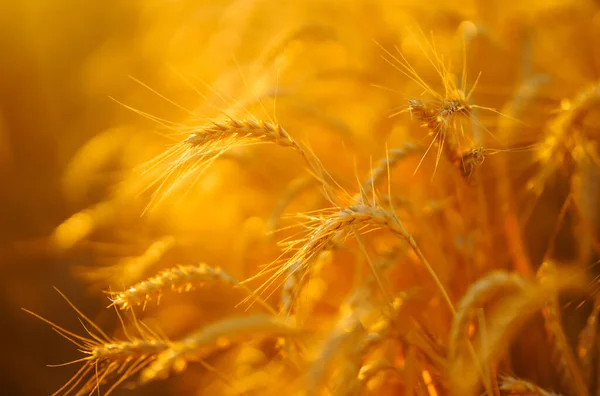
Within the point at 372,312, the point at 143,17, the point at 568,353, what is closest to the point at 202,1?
the point at 143,17

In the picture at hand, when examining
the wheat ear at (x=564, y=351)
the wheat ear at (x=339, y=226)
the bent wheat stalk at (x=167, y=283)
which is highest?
the wheat ear at (x=339, y=226)

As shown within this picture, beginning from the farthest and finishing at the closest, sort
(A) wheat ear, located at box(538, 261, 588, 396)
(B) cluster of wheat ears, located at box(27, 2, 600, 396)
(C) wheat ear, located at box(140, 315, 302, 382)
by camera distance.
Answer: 1. (A) wheat ear, located at box(538, 261, 588, 396)
2. (B) cluster of wheat ears, located at box(27, 2, 600, 396)
3. (C) wheat ear, located at box(140, 315, 302, 382)

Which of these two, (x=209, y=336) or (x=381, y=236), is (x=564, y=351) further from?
(x=381, y=236)

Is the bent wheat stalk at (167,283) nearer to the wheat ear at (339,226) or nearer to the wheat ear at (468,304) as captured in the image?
the wheat ear at (339,226)

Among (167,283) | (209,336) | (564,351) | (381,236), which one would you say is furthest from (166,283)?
(381,236)

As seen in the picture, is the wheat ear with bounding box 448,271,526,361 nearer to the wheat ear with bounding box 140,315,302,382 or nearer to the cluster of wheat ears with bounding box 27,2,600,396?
the cluster of wheat ears with bounding box 27,2,600,396

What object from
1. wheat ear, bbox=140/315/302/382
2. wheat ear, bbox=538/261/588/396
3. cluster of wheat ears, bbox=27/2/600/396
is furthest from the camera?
wheat ear, bbox=538/261/588/396

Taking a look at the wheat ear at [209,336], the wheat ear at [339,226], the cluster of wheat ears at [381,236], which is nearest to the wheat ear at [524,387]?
the cluster of wheat ears at [381,236]

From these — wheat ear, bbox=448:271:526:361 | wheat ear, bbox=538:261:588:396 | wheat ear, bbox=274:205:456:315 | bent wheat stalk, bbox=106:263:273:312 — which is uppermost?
wheat ear, bbox=274:205:456:315

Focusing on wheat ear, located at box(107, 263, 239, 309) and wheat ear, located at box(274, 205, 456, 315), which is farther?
wheat ear, located at box(107, 263, 239, 309)

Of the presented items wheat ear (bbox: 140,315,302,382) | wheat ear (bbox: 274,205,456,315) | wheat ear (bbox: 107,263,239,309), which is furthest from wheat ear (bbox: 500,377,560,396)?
wheat ear (bbox: 107,263,239,309)
